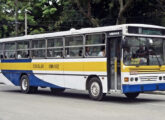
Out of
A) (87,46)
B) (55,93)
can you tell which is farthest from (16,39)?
(87,46)

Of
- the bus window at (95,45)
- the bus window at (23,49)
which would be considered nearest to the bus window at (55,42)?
the bus window at (95,45)

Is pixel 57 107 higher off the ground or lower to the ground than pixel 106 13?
lower

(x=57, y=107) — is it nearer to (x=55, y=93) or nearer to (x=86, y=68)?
(x=86, y=68)

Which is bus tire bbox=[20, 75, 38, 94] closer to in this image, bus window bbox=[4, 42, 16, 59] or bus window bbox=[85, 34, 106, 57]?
bus window bbox=[4, 42, 16, 59]

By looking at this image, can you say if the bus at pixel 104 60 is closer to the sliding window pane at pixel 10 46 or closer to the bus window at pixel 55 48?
the bus window at pixel 55 48

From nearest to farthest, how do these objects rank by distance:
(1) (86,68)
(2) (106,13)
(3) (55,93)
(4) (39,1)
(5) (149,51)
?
(5) (149,51) → (1) (86,68) → (3) (55,93) → (2) (106,13) → (4) (39,1)

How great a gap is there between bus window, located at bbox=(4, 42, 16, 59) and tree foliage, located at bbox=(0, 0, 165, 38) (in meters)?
8.30

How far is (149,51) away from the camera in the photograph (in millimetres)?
16453

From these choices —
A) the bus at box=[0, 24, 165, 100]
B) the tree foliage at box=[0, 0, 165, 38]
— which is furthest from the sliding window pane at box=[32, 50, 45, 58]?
the tree foliage at box=[0, 0, 165, 38]

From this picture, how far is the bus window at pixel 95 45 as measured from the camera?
16891 millimetres

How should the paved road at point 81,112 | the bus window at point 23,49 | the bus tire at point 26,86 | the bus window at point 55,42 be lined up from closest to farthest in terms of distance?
the paved road at point 81,112, the bus window at point 55,42, the bus tire at point 26,86, the bus window at point 23,49

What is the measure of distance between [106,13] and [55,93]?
1514cm

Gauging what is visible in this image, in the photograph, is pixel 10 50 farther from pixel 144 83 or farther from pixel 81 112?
pixel 81 112

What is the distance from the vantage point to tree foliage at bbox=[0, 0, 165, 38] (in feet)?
105
